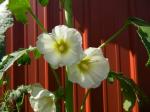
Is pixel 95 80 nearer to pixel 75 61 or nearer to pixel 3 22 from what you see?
pixel 75 61

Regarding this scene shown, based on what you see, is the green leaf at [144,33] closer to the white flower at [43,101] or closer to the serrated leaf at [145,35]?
the serrated leaf at [145,35]

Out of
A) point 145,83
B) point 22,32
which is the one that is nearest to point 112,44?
point 145,83

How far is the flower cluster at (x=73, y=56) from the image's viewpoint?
108cm

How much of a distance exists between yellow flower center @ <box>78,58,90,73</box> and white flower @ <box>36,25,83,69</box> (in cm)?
7

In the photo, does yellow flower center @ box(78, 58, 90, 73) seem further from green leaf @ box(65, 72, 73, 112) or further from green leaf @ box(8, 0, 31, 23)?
green leaf @ box(8, 0, 31, 23)

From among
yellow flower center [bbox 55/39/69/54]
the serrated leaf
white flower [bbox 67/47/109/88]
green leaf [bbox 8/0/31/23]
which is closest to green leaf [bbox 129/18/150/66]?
the serrated leaf

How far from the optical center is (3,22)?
1.06m

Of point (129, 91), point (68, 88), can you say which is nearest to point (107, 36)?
point (129, 91)

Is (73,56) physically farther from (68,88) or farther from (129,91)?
(129,91)

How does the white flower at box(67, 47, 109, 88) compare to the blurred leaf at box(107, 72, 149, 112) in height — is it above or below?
above

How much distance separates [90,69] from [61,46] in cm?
13

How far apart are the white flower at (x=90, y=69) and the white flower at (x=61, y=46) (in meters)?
0.04

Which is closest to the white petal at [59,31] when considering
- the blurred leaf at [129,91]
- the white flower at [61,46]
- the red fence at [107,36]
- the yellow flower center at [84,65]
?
the white flower at [61,46]

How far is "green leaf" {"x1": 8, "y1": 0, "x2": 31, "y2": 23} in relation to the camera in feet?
3.85
